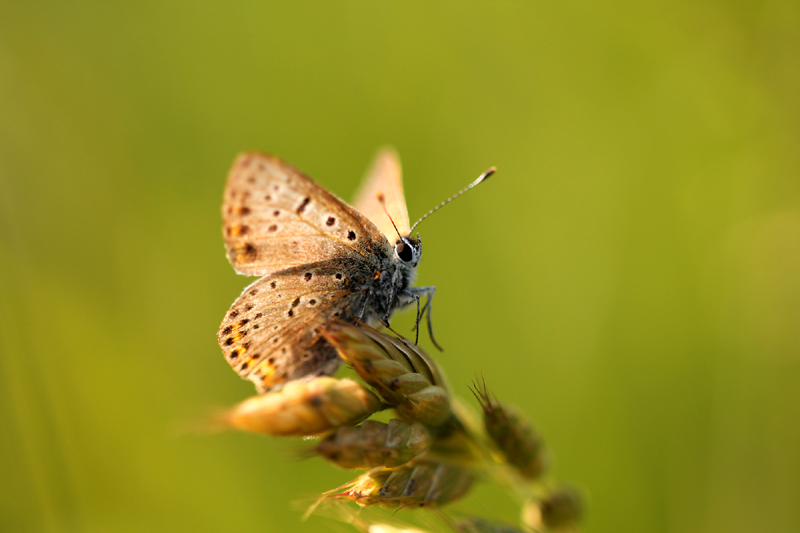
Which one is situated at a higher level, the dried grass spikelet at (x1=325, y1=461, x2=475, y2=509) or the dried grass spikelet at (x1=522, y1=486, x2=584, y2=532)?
the dried grass spikelet at (x1=325, y1=461, x2=475, y2=509)

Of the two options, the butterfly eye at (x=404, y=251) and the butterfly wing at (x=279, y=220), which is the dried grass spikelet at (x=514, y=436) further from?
the butterfly wing at (x=279, y=220)

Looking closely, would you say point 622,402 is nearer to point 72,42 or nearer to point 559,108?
point 559,108

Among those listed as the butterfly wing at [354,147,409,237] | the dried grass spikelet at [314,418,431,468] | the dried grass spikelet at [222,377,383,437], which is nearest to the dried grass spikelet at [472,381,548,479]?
the dried grass spikelet at [314,418,431,468]

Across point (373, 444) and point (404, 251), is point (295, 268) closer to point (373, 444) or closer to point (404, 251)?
point (404, 251)

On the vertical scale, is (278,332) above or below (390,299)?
above

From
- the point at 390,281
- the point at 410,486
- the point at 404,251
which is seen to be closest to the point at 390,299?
the point at 390,281

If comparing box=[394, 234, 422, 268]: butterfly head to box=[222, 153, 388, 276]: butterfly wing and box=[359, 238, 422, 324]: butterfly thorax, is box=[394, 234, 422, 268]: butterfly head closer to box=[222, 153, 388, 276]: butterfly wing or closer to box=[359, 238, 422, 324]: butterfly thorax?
box=[359, 238, 422, 324]: butterfly thorax

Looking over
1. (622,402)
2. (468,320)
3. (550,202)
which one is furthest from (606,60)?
(622,402)
